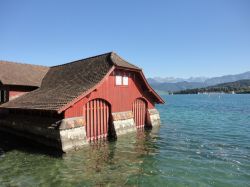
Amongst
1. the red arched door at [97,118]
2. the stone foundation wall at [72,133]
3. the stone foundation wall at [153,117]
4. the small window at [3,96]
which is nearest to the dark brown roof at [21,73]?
the small window at [3,96]

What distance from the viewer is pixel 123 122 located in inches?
856

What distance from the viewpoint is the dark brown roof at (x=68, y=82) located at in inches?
695

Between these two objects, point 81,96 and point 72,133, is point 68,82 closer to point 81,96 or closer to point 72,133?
point 81,96

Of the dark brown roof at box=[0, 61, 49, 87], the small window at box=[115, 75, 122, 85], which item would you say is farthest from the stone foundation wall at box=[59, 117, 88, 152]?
the dark brown roof at box=[0, 61, 49, 87]

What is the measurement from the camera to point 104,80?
19109mm

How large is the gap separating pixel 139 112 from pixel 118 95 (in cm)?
419

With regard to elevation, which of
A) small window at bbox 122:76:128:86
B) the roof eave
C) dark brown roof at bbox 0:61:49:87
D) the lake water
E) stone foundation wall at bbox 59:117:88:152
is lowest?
the lake water

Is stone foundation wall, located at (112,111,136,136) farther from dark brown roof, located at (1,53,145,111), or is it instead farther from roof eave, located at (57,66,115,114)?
dark brown roof, located at (1,53,145,111)

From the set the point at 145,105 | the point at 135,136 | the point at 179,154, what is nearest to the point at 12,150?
the point at 135,136

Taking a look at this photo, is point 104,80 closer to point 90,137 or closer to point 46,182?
point 90,137

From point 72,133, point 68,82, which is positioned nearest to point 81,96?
point 72,133

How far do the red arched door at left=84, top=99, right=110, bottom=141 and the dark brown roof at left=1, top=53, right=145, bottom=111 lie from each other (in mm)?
1750

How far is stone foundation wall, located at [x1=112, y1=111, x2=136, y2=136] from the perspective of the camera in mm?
20839

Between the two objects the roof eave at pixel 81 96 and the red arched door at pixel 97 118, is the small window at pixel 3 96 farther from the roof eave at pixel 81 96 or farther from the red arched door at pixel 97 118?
the roof eave at pixel 81 96
